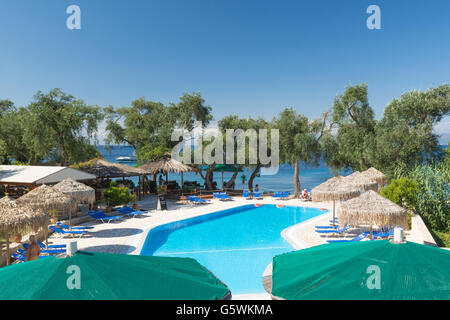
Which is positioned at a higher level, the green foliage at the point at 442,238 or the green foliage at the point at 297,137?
the green foliage at the point at 297,137

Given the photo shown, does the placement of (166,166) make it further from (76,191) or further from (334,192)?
(334,192)

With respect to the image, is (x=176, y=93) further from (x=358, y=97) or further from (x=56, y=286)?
(x=56, y=286)

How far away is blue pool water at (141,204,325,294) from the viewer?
27.5 feet

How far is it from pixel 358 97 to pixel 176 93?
1675 cm

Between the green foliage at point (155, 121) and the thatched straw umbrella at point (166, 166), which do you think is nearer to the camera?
the thatched straw umbrella at point (166, 166)

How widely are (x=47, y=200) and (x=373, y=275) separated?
11589 mm

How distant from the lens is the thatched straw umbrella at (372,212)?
28.3 feet

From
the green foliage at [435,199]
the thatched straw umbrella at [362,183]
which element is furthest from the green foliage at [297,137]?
the green foliage at [435,199]

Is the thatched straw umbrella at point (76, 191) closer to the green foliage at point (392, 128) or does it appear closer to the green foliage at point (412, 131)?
the green foliage at point (392, 128)

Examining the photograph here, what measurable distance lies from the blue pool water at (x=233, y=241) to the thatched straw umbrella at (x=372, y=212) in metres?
2.54

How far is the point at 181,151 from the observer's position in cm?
2419

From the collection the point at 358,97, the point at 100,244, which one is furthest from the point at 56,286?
the point at 358,97

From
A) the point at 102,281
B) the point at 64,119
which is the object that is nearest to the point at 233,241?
the point at 102,281

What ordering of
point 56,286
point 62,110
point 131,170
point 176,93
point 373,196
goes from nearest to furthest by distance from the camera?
point 56,286 → point 373,196 → point 62,110 → point 131,170 → point 176,93
